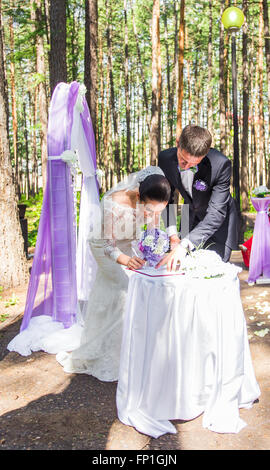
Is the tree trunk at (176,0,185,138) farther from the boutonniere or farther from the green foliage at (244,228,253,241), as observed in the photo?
the boutonniere

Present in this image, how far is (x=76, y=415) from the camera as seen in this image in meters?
3.12

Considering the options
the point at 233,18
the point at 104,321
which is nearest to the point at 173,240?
the point at 104,321

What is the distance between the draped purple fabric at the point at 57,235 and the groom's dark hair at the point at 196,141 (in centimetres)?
232

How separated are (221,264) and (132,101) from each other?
34.2 metres

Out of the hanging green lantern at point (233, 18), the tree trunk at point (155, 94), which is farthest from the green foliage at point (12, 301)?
the tree trunk at point (155, 94)

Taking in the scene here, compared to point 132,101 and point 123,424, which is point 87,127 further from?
point 132,101

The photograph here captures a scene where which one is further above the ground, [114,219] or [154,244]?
[114,219]

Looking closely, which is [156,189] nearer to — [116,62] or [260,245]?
[260,245]

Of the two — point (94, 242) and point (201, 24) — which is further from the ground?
point (201, 24)

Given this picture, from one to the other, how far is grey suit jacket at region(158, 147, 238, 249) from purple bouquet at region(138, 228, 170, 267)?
210 millimetres

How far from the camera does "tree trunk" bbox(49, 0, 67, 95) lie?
27.0 ft

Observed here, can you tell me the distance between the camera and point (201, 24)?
22922 millimetres

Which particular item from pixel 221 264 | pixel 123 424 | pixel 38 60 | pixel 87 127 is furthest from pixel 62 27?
pixel 123 424

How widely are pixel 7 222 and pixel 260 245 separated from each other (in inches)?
160
